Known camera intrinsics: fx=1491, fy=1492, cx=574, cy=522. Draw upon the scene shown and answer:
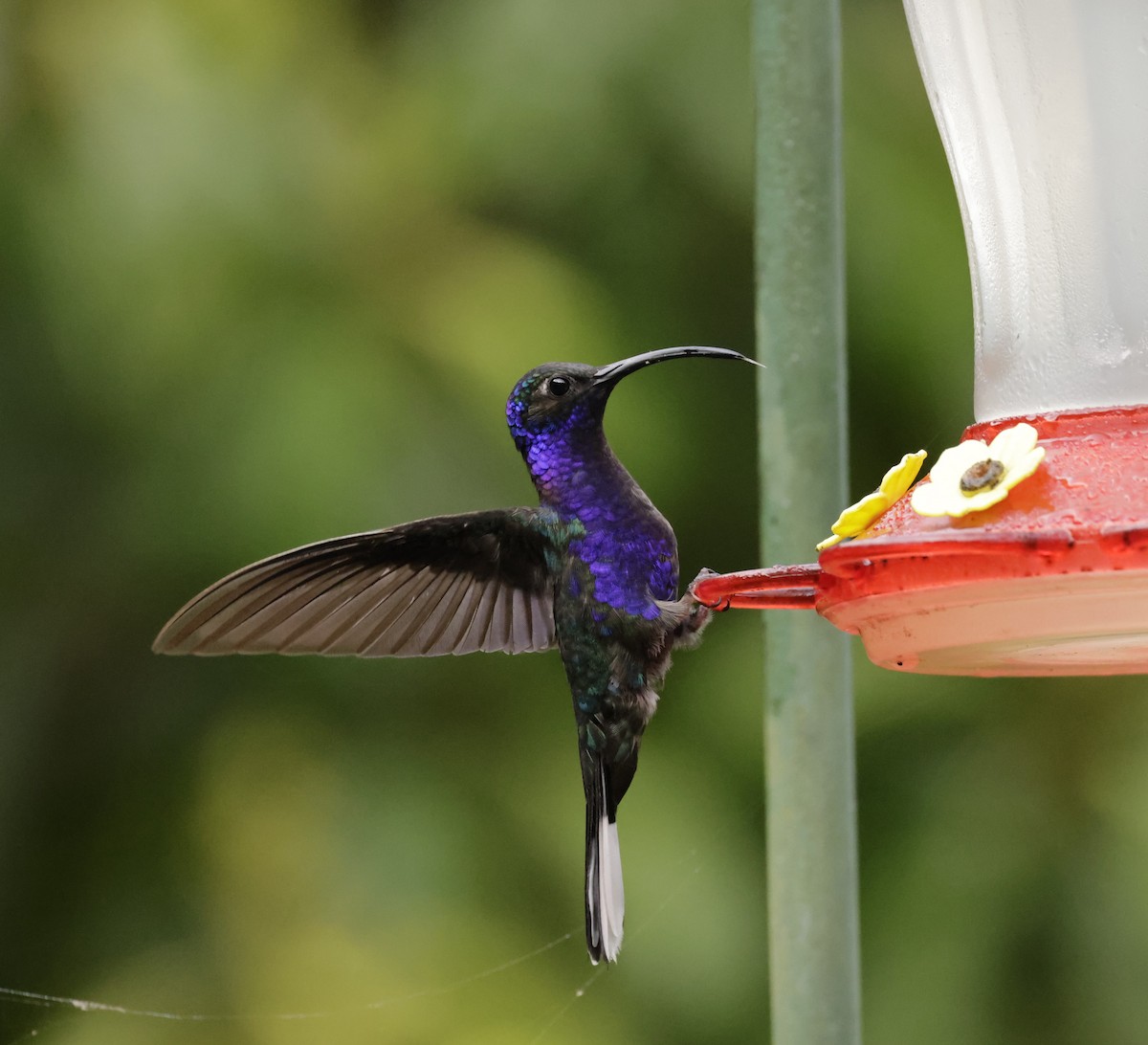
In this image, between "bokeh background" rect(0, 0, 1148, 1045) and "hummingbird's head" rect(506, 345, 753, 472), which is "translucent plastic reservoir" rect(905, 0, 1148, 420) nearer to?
"hummingbird's head" rect(506, 345, 753, 472)

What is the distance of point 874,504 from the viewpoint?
1.25 meters

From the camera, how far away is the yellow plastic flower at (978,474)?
1099 mm

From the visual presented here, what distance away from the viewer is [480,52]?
10.8ft

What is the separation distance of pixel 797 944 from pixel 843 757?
183 mm

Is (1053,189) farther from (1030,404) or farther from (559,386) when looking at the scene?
(559,386)

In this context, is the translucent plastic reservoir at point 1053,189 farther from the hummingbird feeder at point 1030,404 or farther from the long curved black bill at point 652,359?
the long curved black bill at point 652,359

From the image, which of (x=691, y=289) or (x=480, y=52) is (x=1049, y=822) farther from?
(x=480, y=52)

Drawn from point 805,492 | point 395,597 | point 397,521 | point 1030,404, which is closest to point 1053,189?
point 1030,404

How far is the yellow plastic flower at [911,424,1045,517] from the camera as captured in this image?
110 centimetres

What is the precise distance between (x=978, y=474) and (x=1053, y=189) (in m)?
0.56

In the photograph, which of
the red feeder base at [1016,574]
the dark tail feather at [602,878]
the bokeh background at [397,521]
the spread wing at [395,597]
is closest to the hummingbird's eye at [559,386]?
the spread wing at [395,597]

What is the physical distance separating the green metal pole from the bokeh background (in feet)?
4.87

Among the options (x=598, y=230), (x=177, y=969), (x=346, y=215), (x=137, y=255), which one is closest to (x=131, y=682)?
(x=177, y=969)

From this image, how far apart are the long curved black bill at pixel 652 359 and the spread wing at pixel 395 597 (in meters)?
0.21
